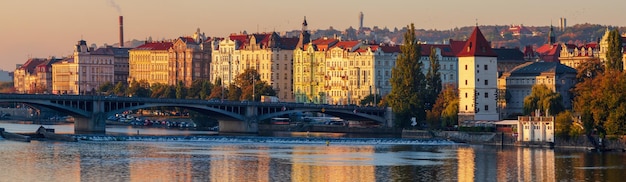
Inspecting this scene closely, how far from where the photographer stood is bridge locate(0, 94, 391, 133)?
417 feet

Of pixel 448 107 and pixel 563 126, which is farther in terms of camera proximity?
pixel 448 107

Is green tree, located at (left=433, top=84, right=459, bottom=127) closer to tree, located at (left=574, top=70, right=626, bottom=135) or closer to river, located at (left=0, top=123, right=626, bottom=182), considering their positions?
river, located at (left=0, top=123, right=626, bottom=182)

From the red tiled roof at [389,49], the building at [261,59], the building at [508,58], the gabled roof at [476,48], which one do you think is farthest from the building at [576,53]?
the gabled roof at [476,48]

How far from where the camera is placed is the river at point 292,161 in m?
84.6

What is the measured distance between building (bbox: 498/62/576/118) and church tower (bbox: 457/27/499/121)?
28.2 feet

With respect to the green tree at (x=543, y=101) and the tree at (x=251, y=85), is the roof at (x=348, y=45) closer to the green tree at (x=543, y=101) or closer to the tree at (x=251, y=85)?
the tree at (x=251, y=85)

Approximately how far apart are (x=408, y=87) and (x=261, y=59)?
5423cm

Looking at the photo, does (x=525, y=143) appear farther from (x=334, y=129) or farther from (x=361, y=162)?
(x=334, y=129)

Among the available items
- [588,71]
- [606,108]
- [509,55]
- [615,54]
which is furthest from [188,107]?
[509,55]

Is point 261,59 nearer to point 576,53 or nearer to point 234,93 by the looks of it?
point 234,93

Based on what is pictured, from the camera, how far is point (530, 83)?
142000 millimetres

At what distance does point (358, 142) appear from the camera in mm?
118625

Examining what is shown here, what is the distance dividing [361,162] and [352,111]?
1732 inches

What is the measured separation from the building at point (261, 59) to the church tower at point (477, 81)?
5157cm
